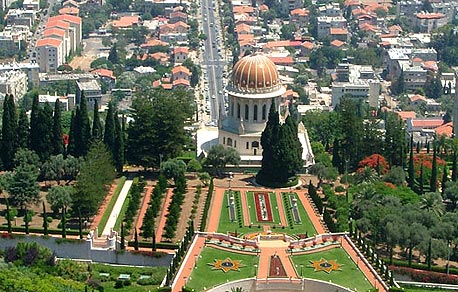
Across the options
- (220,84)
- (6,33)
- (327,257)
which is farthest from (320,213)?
(6,33)

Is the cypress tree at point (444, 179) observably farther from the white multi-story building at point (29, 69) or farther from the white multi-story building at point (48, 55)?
the white multi-story building at point (48, 55)

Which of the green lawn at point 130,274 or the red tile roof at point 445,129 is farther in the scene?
the red tile roof at point 445,129

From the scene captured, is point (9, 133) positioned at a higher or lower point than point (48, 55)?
higher

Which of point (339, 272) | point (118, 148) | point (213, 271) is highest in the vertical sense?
point (118, 148)

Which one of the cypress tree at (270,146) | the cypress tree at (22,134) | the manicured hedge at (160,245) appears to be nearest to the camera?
the manicured hedge at (160,245)

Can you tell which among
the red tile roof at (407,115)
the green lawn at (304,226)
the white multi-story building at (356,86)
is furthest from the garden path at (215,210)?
the white multi-story building at (356,86)

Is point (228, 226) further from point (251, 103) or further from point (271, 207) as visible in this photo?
point (251, 103)

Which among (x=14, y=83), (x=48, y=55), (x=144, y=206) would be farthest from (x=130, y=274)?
(x=48, y=55)
